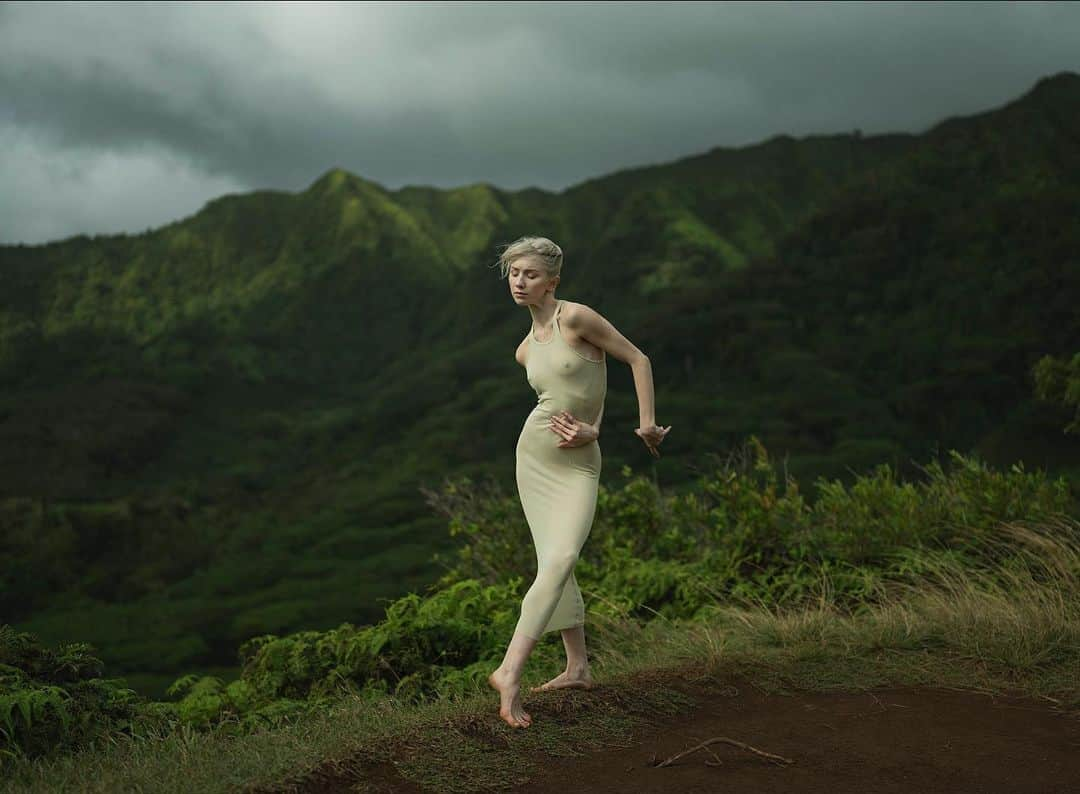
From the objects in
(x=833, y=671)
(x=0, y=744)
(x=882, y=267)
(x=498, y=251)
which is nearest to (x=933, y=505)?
(x=833, y=671)

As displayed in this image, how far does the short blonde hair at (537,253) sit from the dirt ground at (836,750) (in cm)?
200

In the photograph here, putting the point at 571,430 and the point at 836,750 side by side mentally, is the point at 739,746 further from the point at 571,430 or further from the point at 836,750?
the point at 571,430

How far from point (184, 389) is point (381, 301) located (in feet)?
105

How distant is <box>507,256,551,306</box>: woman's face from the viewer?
5062 mm

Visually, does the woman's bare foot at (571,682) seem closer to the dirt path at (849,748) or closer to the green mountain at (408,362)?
the dirt path at (849,748)

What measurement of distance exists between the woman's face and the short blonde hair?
2 centimetres

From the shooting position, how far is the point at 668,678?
5602mm

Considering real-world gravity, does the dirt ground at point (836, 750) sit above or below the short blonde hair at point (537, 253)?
below

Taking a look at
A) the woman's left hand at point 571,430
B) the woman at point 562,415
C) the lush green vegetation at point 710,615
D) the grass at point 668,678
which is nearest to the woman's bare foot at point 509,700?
the grass at point 668,678

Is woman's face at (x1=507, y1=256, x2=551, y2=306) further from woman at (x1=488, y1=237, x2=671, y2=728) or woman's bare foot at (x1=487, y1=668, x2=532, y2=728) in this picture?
woman's bare foot at (x1=487, y1=668, x2=532, y2=728)

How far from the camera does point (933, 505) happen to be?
8.76m

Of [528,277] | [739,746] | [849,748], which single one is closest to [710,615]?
[849,748]

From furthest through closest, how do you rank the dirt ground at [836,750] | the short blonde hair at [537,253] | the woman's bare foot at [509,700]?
1. the short blonde hair at [537,253]
2. the woman's bare foot at [509,700]
3. the dirt ground at [836,750]

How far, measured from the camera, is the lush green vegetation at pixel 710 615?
17.4 feet
